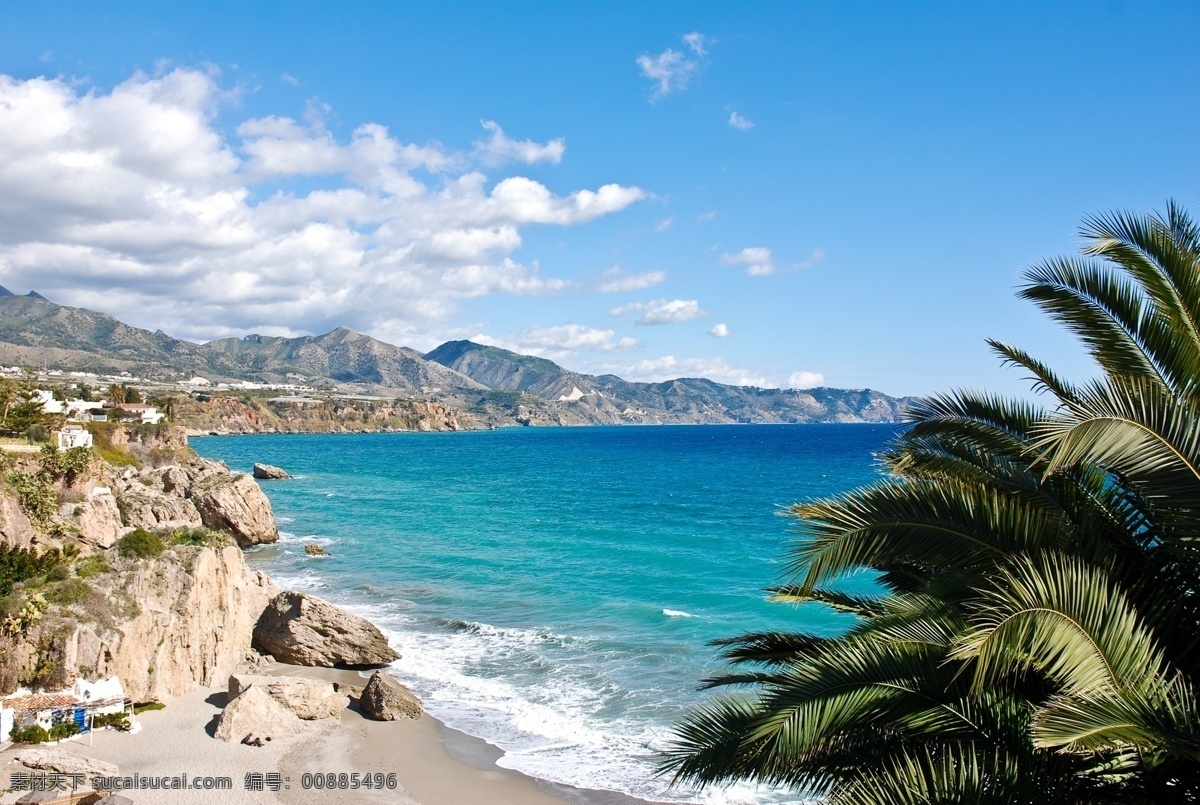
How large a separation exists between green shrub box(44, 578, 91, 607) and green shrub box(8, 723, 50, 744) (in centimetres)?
280

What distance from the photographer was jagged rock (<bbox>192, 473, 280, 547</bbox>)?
42031 mm

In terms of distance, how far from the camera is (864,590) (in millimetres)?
30422

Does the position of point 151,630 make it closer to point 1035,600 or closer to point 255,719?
point 255,719

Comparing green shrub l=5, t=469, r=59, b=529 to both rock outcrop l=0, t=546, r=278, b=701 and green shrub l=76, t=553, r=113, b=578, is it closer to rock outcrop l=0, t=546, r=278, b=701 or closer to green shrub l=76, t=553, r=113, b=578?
green shrub l=76, t=553, r=113, b=578

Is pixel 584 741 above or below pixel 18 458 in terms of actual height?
below

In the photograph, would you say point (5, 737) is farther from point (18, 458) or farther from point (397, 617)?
point (18, 458)

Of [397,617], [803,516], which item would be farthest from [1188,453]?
[397,617]

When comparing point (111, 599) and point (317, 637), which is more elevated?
point (111, 599)

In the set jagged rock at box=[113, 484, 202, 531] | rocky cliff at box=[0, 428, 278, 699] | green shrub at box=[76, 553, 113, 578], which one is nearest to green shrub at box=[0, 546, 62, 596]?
rocky cliff at box=[0, 428, 278, 699]

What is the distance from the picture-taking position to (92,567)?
719 inches

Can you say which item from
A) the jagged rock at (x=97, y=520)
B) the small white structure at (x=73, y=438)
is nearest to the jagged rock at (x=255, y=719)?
the jagged rock at (x=97, y=520)

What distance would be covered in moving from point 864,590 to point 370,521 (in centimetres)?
3159

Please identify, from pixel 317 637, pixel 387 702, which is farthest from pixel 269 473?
pixel 387 702

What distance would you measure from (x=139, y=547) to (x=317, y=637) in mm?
5035
